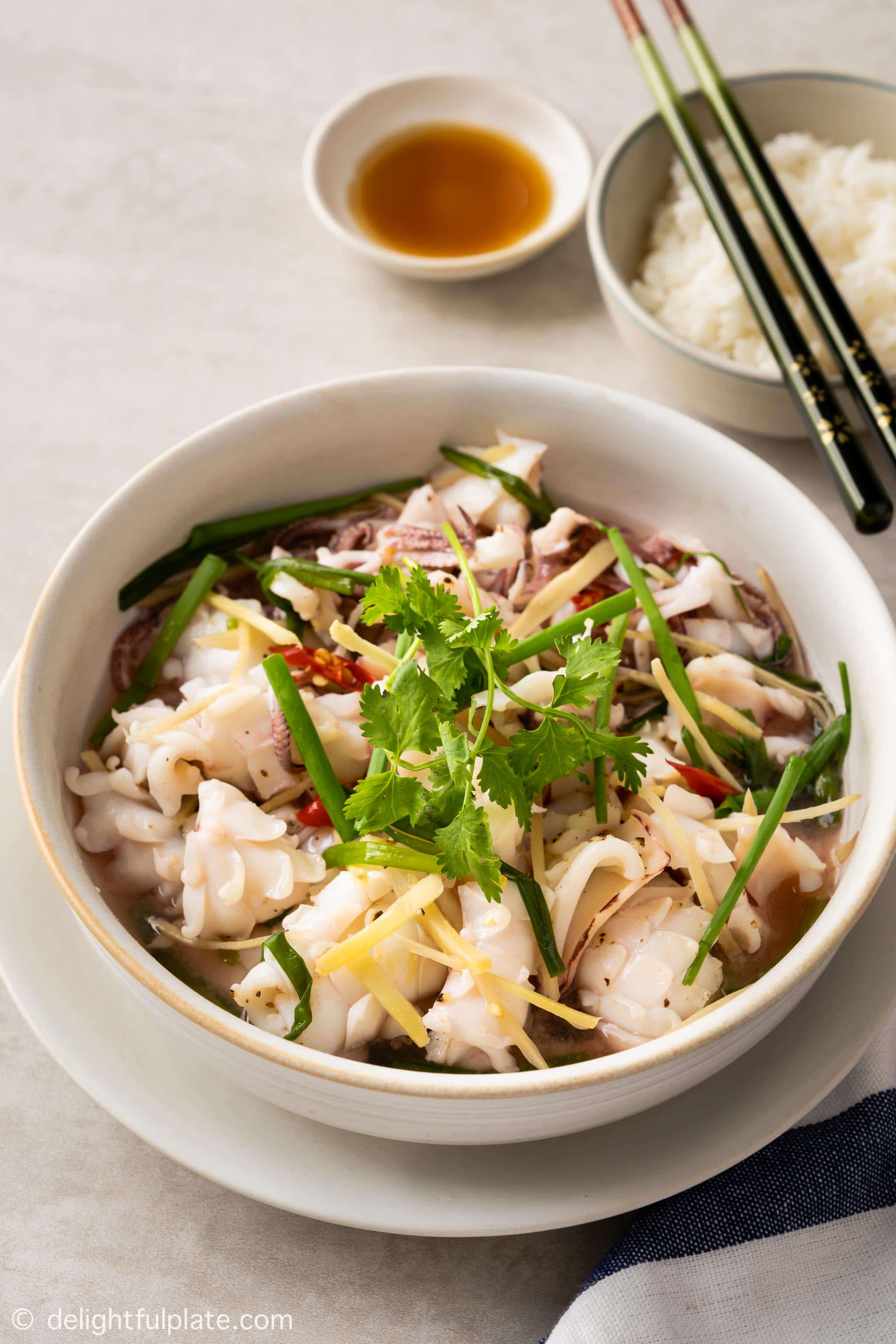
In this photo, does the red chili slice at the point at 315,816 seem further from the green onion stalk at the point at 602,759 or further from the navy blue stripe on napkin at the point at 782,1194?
the navy blue stripe on napkin at the point at 782,1194

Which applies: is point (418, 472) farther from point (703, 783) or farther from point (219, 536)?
point (703, 783)

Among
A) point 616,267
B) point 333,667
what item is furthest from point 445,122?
point 333,667

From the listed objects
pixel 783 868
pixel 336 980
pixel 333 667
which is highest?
pixel 333 667

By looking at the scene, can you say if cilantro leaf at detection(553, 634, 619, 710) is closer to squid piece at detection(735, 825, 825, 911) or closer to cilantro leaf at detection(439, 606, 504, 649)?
cilantro leaf at detection(439, 606, 504, 649)

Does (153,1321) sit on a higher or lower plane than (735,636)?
lower

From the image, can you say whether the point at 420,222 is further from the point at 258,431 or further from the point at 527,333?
the point at 258,431

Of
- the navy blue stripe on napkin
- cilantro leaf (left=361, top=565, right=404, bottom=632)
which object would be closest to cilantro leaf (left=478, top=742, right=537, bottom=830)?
cilantro leaf (left=361, top=565, right=404, bottom=632)
